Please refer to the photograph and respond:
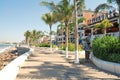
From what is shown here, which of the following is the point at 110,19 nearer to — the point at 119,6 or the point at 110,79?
the point at 119,6

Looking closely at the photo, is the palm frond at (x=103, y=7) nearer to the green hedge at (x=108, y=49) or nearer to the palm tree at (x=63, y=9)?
the green hedge at (x=108, y=49)

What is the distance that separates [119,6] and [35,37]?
269 feet

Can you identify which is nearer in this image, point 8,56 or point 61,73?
point 61,73

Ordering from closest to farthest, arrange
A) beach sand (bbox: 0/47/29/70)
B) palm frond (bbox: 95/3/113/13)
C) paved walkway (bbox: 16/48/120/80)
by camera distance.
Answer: paved walkway (bbox: 16/48/120/80)
palm frond (bbox: 95/3/113/13)
beach sand (bbox: 0/47/29/70)

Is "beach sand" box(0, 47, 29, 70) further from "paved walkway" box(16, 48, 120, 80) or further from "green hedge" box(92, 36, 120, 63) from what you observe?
"green hedge" box(92, 36, 120, 63)

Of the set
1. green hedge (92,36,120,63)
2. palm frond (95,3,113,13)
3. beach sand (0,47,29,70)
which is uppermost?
palm frond (95,3,113,13)

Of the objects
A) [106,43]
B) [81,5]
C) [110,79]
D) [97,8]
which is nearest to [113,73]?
[110,79]

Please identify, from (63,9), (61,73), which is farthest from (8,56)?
(61,73)

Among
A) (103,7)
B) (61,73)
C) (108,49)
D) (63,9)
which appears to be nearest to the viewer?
(61,73)

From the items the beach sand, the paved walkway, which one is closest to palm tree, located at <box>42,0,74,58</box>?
the beach sand

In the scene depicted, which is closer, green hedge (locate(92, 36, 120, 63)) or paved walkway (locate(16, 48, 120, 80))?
paved walkway (locate(16, 48, 120, 80))

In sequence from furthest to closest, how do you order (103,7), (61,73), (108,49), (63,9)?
(63,9)
(103,7)
(108,49)
(61,73)

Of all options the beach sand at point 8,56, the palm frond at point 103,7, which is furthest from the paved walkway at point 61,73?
the beach sand at point 8,56

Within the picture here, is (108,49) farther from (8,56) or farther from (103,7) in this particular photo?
(8,56)
